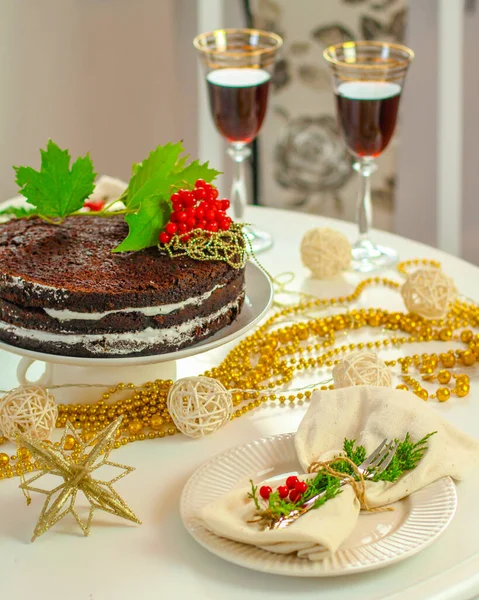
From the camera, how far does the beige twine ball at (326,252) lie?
1631 millimetres

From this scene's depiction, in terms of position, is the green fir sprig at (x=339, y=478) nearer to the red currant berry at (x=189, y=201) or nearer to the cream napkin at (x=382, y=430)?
the cream napkin at (x=382, y=430)

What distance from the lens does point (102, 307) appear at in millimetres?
1160

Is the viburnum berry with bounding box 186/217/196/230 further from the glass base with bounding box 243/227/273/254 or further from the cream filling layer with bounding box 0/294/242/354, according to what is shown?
the glass base with bounding box 243/227/273/254

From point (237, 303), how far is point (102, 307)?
23 cm

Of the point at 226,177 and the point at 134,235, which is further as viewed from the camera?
the point at 226,177

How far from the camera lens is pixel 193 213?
4.19ft

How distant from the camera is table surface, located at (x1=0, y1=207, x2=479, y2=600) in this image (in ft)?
2.97

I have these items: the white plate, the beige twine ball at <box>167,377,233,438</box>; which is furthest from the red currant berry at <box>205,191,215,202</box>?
the beige twine ball at <box>167,377,233,438</box>

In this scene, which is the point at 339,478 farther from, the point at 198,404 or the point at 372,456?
the point at 198,404

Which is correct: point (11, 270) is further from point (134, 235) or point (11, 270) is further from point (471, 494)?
point (471, 494)

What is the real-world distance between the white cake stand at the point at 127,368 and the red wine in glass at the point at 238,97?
19.2 inches

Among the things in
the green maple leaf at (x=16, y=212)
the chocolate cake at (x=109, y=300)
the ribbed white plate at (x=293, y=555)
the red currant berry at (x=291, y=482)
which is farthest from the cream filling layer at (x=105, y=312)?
the green maple leaf at (x=16, y=212)

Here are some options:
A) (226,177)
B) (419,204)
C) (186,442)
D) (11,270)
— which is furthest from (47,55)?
(186,442)

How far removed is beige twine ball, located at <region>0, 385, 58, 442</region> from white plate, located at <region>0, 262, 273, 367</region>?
0.18ft
